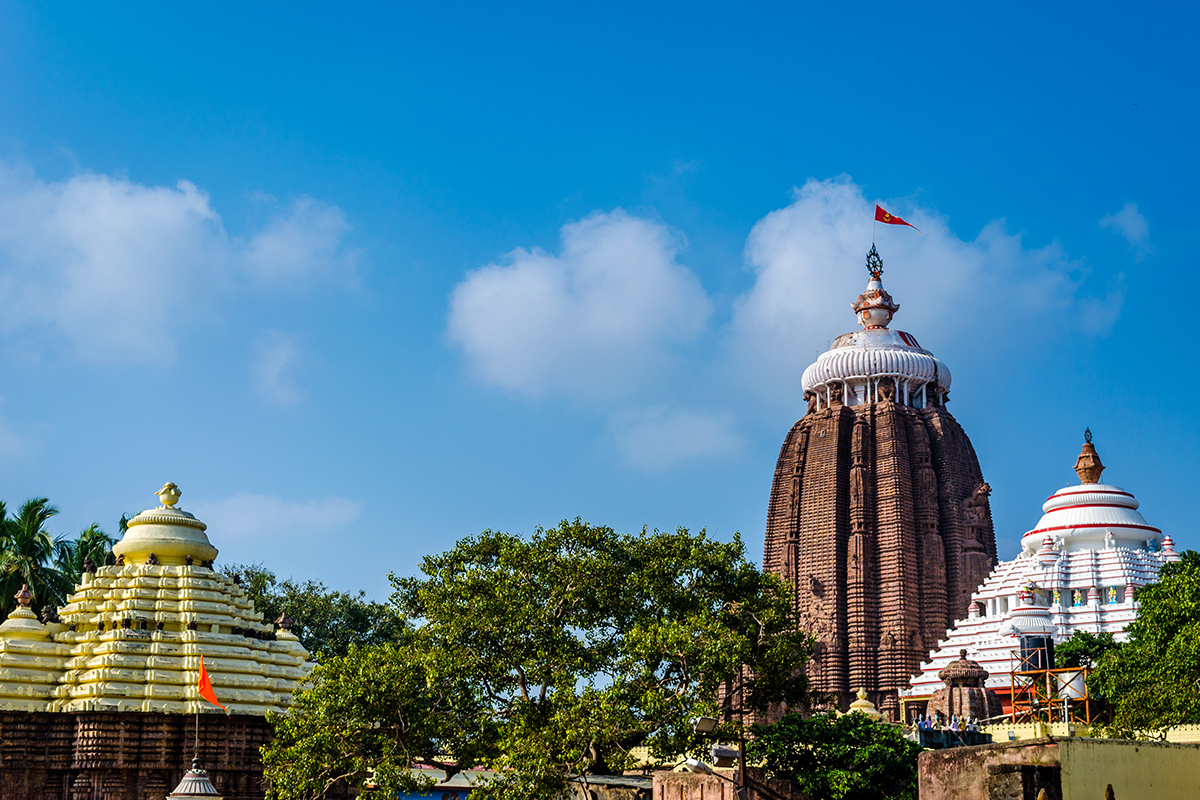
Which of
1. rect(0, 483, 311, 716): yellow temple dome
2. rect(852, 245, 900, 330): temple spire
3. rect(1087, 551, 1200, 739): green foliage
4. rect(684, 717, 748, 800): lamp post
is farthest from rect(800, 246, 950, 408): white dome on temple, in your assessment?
rect(684, 717, 748, 800): lamp post

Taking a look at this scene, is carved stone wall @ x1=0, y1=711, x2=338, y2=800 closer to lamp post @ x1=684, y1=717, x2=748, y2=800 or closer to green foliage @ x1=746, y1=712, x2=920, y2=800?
green foliage @ x1=746, y1=712, x2=920, y2=800

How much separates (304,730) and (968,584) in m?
41.5

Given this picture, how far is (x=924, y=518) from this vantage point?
6347cm

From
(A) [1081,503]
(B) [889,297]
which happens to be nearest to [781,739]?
(A) [1081,503]

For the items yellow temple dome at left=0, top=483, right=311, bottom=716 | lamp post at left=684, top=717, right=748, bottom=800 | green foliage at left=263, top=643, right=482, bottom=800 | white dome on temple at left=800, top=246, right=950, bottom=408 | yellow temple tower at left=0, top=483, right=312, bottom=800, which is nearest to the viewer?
lamp post at left=684, top=717, right=748, bottom=800

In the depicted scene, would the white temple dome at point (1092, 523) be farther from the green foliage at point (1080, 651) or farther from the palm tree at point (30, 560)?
the palm tree at point (30, 560)

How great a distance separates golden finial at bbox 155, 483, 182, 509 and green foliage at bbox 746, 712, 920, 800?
1694cm

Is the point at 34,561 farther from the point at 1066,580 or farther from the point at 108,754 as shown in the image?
the point at 1066,580

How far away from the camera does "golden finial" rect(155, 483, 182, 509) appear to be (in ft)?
118

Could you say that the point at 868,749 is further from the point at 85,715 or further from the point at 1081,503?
the point at 1081,503

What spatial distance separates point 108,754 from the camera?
31.3 m

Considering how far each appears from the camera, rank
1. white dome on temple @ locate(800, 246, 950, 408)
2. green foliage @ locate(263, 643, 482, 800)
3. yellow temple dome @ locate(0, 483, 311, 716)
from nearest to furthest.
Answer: green foliage @ locate(263, 643, 482, 800) < yellow temple dome @ locate(0, 483, 311, 716) < white dome on temple @ locate(800, 246, 950, 408)

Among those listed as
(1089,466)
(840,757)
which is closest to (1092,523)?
(1089,466)

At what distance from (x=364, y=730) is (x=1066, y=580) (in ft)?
119
